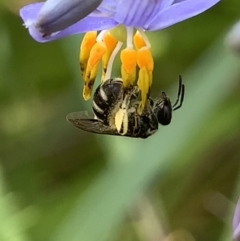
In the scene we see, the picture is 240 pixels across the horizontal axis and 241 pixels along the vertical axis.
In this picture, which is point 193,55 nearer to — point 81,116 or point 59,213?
point 59,213

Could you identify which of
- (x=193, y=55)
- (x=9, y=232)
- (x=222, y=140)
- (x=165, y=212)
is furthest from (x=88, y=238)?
(x=193, y=55)

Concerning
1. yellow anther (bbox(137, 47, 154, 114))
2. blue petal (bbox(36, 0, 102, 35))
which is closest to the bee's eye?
yellow anther (bbox(137, 47, 154, 114))

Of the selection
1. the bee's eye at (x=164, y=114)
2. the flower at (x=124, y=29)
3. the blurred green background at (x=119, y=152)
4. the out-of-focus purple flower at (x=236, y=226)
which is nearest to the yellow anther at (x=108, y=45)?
the flower at (x=124, y=29)

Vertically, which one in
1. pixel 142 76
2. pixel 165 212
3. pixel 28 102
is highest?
pixel 28 102

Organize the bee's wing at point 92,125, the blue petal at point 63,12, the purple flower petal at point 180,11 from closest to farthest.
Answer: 1. the blue petal at point 63,12
2. the purple flower petal at point 180,11
3. the bee's wing at point 92,125

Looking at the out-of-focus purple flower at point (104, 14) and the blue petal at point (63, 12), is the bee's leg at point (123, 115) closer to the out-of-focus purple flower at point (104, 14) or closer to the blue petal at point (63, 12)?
the out-of-focus purple flower at point (104, 14)

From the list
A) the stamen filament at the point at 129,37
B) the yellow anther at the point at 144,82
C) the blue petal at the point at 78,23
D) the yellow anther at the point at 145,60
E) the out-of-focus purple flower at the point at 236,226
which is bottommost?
the out-of-focus purple flower at the point at 236,226
